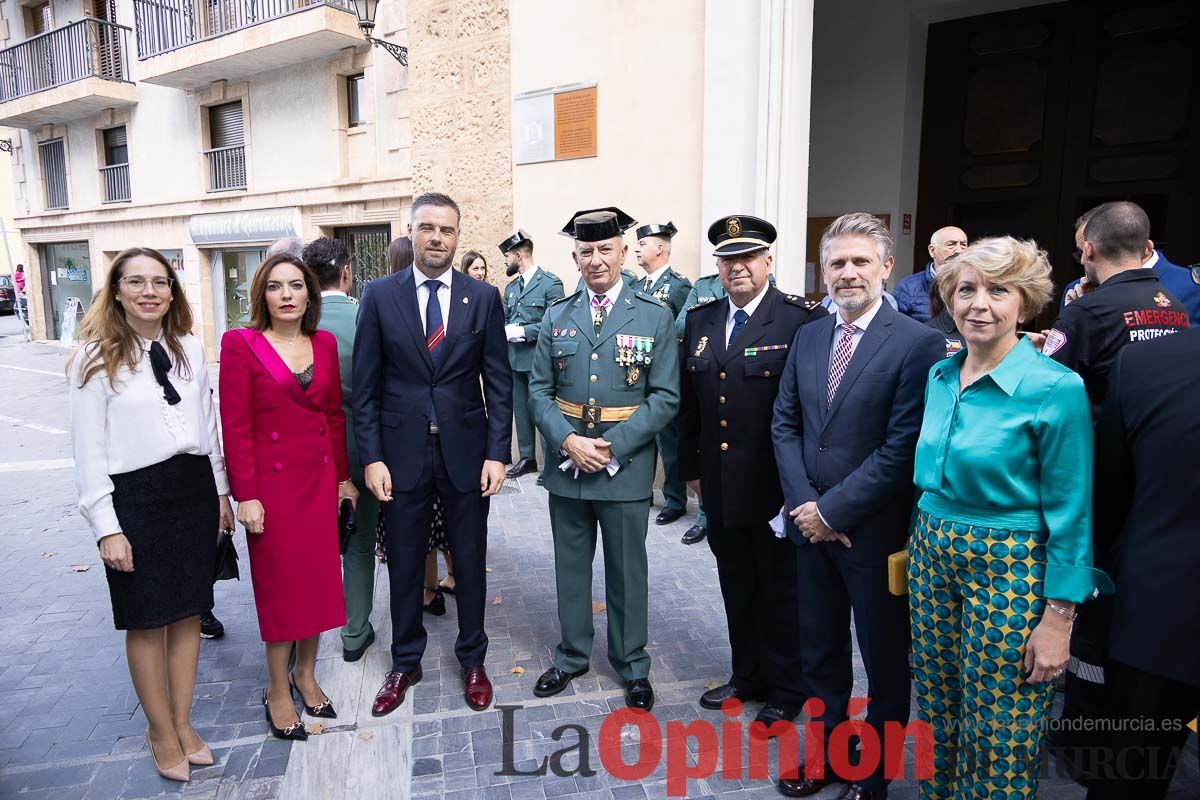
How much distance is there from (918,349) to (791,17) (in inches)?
156

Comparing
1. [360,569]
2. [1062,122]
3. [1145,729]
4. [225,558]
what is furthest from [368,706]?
[1062,122]

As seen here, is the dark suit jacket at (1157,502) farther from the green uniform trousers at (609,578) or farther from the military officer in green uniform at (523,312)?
the military officer in green uniform at (523,312)

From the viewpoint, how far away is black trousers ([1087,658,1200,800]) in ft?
6.01

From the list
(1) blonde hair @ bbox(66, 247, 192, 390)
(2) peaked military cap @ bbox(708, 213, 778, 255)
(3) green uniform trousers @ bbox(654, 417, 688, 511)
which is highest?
(2) peaked military cap @ bbox(708, 213, 778, 255)

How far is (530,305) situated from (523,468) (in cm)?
159

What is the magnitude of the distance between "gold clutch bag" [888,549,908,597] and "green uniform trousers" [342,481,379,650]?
2431 mm

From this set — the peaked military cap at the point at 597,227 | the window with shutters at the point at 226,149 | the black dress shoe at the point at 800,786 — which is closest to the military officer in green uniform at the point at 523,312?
the peaked military cap at the point at 597,227

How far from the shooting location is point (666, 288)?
223 inches

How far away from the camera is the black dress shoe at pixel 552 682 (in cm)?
327

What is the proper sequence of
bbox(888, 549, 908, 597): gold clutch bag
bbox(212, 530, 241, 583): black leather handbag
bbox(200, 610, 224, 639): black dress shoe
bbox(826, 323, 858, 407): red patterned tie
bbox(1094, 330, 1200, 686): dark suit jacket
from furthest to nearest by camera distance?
bbox(200, 610, 224, 639): black dress shoe → bbox(212, 530, 241, 583): black leather handbag → bbox(826, 323, 858, 407): red patterned tie → bbox(888, 549, 908, 597): gold clutch bag → bbox(1094, 330, 1200, 686): dark suit jacket

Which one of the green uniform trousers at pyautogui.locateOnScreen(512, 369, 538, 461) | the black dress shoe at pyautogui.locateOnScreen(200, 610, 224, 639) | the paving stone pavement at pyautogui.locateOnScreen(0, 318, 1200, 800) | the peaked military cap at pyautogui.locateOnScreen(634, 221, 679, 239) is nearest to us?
the paving stone pavement at pyautogui.locateOnScreen(0, 318, 1200, 800)

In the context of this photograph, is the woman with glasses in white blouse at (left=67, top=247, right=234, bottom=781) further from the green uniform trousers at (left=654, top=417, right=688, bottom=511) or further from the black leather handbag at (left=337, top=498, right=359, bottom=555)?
the green uniform trousers at (left=654, top=417, right=688, bottom=511)

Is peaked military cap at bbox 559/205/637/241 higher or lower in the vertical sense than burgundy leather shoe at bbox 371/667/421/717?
higher

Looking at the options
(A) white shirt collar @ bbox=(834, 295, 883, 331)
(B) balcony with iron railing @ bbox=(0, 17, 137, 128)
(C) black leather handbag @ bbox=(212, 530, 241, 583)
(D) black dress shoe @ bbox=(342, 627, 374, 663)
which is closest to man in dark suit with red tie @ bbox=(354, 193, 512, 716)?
(D) black dress shoe @ bbox=(342, 627, 374, 663)
